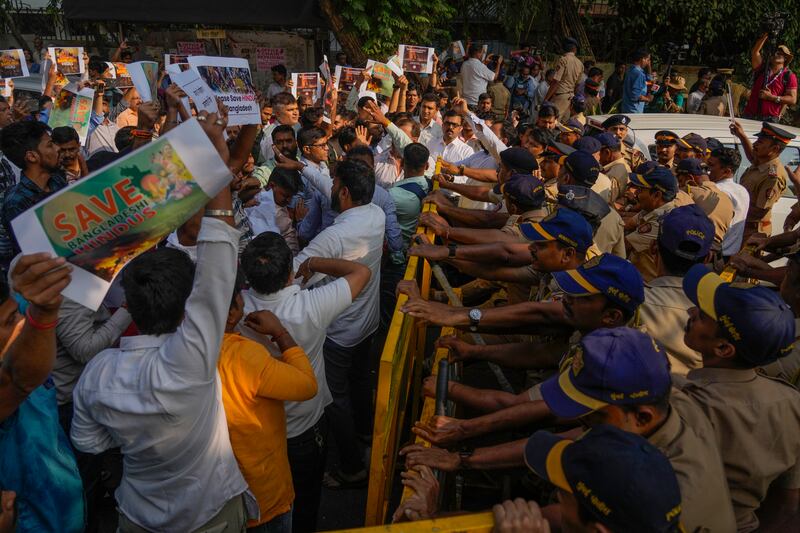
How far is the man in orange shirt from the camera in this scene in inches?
91.4

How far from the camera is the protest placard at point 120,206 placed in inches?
62.8

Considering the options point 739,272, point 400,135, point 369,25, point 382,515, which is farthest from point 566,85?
point 382,515

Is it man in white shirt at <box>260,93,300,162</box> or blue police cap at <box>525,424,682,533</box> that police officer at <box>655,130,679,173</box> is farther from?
blue police cap at <box>525,424,682,533</box>

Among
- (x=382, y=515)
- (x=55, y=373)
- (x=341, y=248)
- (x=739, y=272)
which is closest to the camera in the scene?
(x=382, y=515)

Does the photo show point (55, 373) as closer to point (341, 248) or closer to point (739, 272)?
point (341, 248)

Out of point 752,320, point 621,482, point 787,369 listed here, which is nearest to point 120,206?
point 621,482

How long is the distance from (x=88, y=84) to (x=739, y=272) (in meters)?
8.07

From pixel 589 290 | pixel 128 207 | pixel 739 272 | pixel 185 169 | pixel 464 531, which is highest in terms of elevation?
pixel 185 169

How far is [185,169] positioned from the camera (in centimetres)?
168

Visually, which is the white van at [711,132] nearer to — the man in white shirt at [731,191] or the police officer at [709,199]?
the man in white shirt at [731,191]

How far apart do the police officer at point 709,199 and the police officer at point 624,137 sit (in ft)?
4.05

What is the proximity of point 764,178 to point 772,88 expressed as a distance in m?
4.70

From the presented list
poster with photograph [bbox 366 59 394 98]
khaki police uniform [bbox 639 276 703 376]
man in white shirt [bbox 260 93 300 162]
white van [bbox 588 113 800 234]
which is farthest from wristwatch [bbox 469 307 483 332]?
poster with photograph [bbox 366 59 394 98]

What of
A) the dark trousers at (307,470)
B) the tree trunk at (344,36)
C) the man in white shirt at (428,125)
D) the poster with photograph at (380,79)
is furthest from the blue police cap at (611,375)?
the tree trunk at (344,36)
